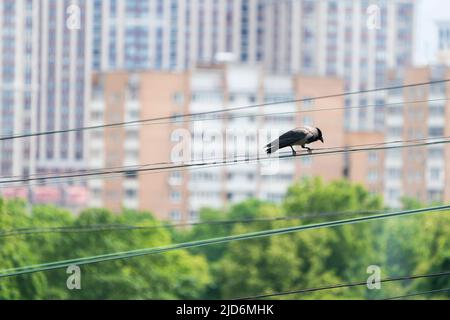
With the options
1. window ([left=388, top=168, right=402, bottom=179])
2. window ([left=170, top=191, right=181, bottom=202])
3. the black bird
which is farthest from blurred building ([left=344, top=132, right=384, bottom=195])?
the black bird

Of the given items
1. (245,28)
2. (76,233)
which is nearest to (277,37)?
(245,28)

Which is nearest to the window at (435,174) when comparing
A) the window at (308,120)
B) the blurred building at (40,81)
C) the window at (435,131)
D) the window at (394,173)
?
the window at (435,131)

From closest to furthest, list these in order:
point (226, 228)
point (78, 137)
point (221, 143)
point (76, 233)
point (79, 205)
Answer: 1. point (76, 233)
2. point (226, 228)
3. point (221, 143)
4. point (79, 205)
5. point (78, 137)

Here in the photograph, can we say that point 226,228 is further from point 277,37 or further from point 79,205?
point 277,37

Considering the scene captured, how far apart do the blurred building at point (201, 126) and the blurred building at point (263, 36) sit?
2804 cm

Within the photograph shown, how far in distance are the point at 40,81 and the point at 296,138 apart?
134 m

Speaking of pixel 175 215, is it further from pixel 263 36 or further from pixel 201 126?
pixel 263 36

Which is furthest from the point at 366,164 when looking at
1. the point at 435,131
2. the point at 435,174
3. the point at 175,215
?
the point at 175,215

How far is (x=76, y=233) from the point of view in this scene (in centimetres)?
6431

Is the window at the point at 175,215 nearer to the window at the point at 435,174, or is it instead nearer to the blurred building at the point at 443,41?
the window at the point at 435,174

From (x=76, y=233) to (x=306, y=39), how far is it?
95200 mm

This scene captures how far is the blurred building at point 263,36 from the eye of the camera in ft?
509
